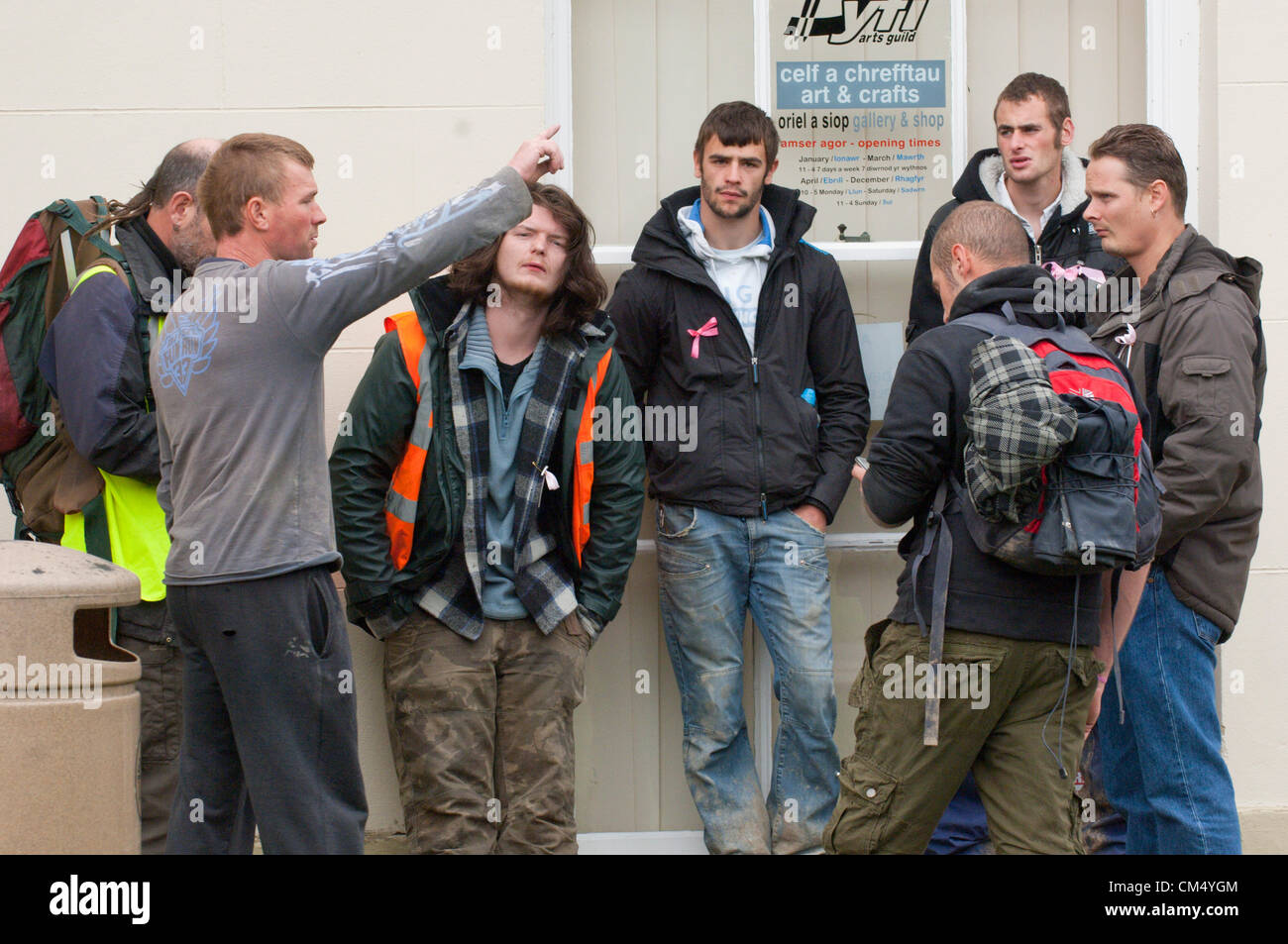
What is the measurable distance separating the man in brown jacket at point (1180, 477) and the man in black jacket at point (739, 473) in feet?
3.44

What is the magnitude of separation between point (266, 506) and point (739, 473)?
1.90 meters

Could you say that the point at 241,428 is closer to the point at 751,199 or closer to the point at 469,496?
the point at 469,496

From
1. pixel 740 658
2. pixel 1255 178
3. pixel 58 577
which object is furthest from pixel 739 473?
pixel 58 577

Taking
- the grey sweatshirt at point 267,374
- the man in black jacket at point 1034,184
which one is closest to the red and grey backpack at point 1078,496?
the grey sweatshirt at point 267,374

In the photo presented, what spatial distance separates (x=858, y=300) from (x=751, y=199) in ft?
2.17

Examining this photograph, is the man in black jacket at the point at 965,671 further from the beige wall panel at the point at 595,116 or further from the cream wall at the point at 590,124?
the beige wall panel at the point at 595,116

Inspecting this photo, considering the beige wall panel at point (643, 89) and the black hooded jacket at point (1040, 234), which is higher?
the beige wall panel at point (643, 89)

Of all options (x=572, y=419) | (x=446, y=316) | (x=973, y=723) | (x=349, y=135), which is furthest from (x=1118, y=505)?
(x=349, y=135)

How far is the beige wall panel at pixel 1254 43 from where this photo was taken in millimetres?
4926

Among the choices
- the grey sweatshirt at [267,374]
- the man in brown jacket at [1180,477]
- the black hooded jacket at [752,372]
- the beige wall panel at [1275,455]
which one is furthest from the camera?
the beige wall panel at [1275,455]

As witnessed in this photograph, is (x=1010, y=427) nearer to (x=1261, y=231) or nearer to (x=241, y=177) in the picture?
(x=241, y=177)

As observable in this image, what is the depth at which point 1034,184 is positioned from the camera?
4.82 m

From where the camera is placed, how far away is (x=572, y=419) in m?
4.35

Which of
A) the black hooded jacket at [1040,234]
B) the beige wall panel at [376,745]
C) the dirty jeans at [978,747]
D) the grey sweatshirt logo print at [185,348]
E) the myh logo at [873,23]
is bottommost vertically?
the beige wall panel at [376,745]
